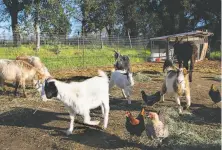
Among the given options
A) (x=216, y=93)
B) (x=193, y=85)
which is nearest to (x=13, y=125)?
(x=216, y=93)

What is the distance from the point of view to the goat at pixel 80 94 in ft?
19.8

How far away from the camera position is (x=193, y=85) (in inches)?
485

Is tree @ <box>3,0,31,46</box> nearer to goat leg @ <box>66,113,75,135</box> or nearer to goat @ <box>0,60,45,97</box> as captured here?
goat @ <box>0,60,45,97</box>

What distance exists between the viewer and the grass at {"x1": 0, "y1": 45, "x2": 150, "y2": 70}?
19.7 meters

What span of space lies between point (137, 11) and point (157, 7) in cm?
244

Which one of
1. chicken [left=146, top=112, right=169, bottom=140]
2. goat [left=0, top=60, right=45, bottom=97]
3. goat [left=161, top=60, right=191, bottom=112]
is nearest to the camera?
chicken [left=146, top=112, right=169, bottom=140]

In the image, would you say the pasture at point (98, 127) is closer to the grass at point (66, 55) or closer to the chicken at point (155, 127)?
the chicken at point (155, 127)

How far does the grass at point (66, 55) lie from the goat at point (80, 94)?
1185 cm

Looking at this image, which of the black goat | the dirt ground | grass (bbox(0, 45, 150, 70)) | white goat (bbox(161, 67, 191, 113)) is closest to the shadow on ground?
the dirt ground

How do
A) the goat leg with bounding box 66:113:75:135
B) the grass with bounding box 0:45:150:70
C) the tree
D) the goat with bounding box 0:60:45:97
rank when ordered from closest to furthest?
the goat leg with bounding box 66:113:75:135, the goat with bounding box 0:60:45:97, the grass with bounding box 0:45:150:70, the tree

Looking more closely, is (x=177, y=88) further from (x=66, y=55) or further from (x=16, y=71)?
(x=66, y=55)

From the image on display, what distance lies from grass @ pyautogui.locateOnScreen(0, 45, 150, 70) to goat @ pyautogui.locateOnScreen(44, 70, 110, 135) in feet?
38.9

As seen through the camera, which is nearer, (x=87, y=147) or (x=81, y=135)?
(x=87, y=147)

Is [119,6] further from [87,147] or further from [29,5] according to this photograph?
[87,147]
